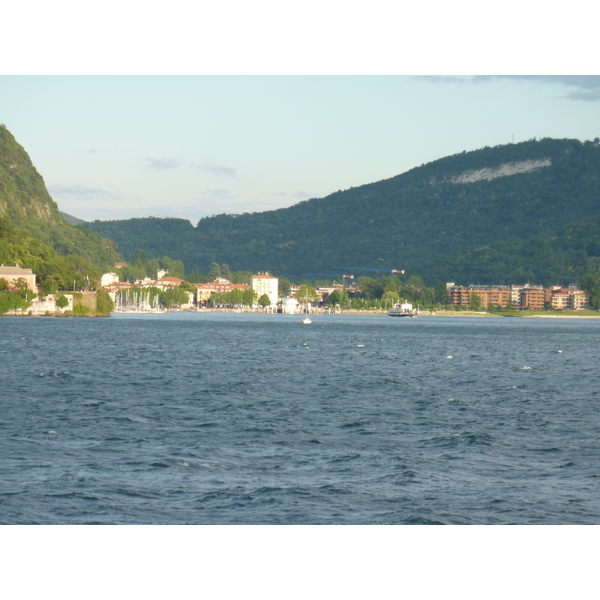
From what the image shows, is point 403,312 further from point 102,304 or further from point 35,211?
point 35,211

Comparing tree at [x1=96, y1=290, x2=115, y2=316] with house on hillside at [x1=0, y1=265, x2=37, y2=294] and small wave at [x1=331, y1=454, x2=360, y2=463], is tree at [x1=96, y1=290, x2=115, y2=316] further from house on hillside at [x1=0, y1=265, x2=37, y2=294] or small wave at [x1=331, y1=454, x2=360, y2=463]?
small wave at [x1=331, y1=454, x2=360, y2=463]

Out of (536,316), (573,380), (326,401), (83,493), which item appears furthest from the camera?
(536,316)

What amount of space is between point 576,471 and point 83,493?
32.1 feet

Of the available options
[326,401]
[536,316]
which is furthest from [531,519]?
[536,316]

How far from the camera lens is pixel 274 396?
94.1 feet

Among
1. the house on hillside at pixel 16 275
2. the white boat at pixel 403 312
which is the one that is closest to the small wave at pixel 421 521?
the house on hillside at pixel 16 275

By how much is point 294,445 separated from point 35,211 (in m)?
166

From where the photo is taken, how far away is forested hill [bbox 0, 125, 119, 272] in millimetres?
161250

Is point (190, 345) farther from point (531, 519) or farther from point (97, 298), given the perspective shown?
point (97, 298)

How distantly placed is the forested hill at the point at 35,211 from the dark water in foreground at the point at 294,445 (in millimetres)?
122492

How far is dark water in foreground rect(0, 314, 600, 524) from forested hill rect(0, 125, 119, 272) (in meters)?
122

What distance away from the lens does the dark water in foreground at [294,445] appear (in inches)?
539

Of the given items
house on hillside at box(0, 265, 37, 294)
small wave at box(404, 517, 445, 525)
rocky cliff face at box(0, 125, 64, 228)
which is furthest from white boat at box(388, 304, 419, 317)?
small wave at box(404, 517, 445, 525)

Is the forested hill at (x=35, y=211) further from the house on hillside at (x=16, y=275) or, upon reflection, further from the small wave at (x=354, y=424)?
the small wave at (x=354, y=424)
